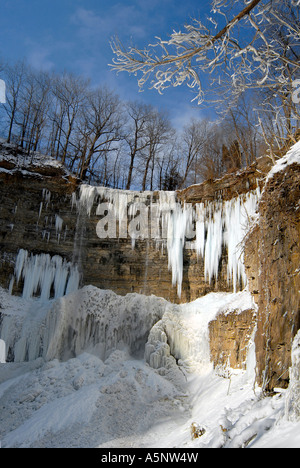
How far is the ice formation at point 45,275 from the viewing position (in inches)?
534

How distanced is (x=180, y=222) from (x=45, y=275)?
6.02 metres

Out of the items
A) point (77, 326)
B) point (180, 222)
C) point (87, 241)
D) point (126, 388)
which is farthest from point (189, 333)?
point (87, 241)

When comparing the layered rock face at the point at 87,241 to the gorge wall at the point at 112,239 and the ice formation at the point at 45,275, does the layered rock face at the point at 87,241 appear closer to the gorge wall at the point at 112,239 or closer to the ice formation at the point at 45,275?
the gorge wall at the point at 112,239

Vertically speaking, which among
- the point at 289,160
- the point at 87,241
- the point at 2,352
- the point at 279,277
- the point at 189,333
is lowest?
the point at 2,352

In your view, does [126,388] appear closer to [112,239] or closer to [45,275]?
[45,275]

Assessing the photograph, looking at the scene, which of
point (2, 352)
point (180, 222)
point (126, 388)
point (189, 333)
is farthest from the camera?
point (180, 222)

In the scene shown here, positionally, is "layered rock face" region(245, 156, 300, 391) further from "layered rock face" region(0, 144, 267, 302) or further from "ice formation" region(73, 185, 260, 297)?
"layered rock face" region(0, 144, 267, 302)

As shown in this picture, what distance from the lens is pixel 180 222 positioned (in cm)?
1488

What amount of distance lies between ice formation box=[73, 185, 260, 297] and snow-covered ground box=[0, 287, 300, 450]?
1.63 metres

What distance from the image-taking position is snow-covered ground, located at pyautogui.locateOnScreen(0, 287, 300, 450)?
5.00m

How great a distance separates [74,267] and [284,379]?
11115mm
